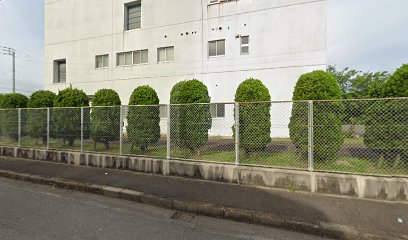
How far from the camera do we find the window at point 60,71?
18.4 metres

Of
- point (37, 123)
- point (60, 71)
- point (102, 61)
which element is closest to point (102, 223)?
point (37, 123)

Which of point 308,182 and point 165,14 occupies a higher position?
point 165,14

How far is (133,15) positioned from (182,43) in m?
5.24

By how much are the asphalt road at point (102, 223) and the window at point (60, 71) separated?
55.4 feet

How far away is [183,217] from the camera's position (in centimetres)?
395

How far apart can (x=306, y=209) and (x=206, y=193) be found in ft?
6.64

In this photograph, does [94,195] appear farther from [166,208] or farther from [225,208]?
[225,208]

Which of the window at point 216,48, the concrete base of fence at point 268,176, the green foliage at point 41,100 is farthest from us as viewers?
the window at point 216,48

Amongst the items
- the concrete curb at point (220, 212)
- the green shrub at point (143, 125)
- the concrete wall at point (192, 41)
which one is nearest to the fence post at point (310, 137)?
the concrete curb at point (220, 212)

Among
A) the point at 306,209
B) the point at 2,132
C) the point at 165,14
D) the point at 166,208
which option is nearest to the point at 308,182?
the point at 306,209

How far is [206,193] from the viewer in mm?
4660

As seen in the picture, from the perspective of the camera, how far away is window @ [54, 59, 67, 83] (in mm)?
18438

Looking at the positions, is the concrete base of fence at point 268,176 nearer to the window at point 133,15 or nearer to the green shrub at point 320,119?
the green shrub at point 320,119

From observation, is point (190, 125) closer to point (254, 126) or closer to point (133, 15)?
point (254, 126)
